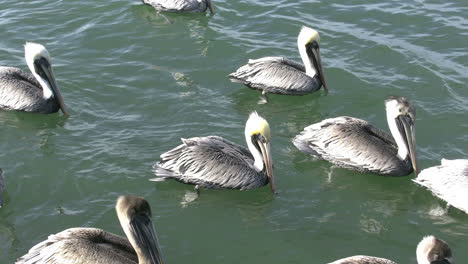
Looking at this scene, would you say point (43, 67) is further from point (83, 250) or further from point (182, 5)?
point (83, 250)

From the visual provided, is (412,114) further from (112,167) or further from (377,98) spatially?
(112,167)

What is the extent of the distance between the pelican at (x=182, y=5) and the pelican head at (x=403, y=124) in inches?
230

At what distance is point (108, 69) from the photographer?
1105 centimetres

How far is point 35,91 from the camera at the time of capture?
9.87 m

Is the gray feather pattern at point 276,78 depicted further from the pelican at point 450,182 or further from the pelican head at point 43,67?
the pelican at point 450,182

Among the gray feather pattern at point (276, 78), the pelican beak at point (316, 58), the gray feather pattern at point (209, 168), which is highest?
the pelican beak at point (316, 58)

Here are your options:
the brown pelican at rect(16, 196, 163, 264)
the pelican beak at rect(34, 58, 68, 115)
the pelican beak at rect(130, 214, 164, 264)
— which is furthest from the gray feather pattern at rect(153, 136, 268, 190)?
the pelican beak at rect(34, 58, 68, 115)

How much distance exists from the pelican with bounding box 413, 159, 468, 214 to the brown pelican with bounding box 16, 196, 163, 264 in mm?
3659

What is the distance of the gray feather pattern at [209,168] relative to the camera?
8.00m

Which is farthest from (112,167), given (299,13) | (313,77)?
(299,13)

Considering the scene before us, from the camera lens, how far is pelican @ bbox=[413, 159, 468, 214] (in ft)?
24.7

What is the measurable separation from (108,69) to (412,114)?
5.32m

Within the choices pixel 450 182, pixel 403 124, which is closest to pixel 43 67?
pixel 403 124

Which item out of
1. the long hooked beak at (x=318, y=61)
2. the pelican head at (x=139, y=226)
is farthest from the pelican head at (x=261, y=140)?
the long hooked beak at (x=318, y=61)
